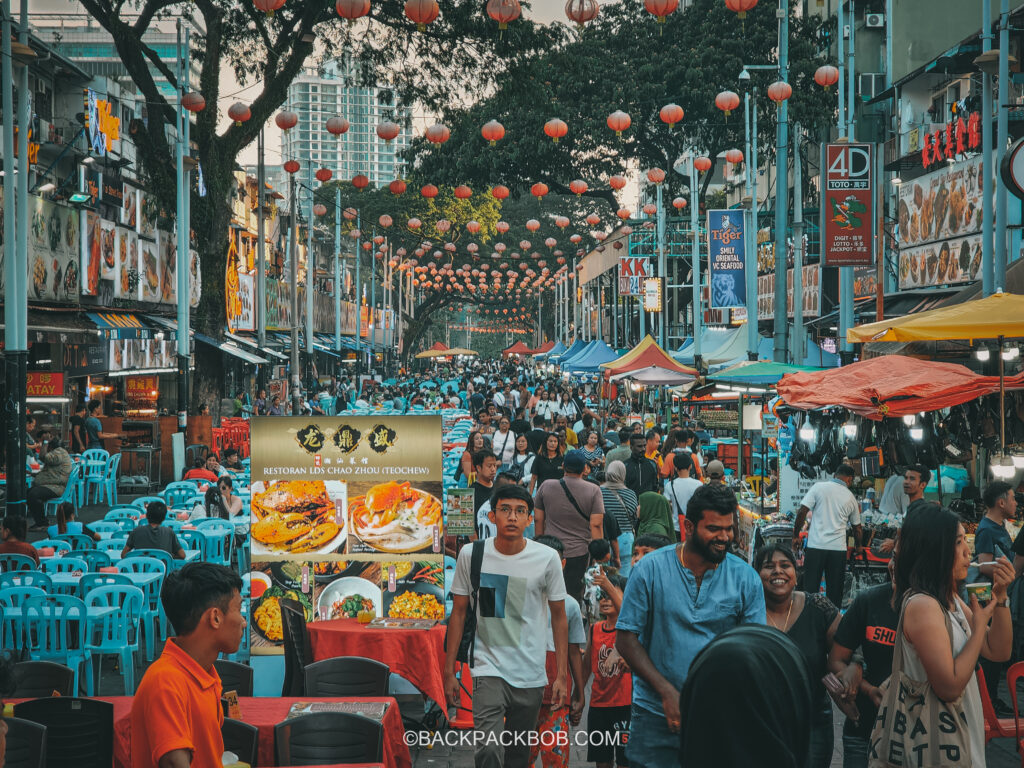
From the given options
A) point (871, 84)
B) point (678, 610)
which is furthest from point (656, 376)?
point (678, 610)

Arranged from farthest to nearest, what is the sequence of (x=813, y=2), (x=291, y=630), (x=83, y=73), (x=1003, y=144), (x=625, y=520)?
(x=813, y=2)
(x=83, y=73)
(x=1003, y=144)
(x=625, y=520)
(x=291, y=630)

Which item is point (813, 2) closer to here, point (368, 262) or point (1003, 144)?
point (1003, 144)

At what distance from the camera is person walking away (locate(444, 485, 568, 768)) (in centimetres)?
577

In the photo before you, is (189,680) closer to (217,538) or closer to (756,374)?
(217,538)

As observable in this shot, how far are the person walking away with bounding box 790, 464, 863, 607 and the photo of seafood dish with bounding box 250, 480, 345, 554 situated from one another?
4.76m

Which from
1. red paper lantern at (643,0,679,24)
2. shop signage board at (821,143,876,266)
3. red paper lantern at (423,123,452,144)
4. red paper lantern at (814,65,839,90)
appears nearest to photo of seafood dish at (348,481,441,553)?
red paper lantern at (643,0,679,24)

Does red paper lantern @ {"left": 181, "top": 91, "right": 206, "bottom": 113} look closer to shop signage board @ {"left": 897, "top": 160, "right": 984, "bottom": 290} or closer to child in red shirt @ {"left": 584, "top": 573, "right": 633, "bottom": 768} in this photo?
shop signage board @ {"left": 897, "top": 160, "right": 984, "bottom": 290}

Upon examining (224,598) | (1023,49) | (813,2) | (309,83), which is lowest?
(224,598)

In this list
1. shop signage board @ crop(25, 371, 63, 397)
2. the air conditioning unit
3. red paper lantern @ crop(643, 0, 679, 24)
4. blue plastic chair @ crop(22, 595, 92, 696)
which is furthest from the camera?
the air conditioning unit

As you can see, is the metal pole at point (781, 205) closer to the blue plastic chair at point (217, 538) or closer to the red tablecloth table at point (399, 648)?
the blue plastic chair at point (217, 538)

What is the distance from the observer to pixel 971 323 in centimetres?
1015

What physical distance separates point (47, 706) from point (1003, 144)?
44.5 feet

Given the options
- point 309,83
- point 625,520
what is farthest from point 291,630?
point 309,83

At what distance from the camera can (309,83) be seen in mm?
137000
